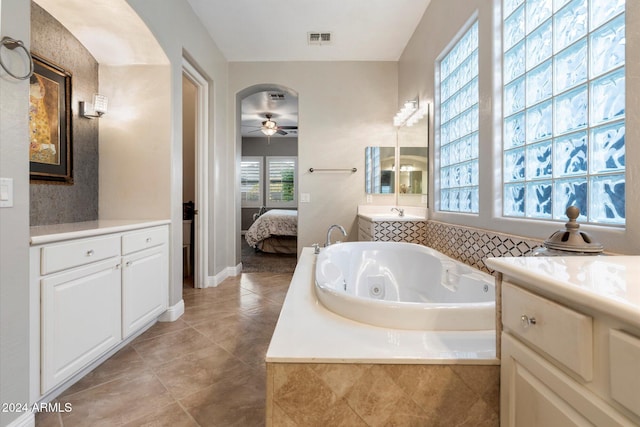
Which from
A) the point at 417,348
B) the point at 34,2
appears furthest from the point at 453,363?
the point at 34,2

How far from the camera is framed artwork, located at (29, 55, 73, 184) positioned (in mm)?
1823

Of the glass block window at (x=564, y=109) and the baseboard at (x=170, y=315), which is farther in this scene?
the baseboard at (x=170, y=315)

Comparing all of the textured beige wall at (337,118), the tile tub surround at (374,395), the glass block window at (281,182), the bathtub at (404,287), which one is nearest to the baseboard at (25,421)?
the tile tub surround at (374,395)

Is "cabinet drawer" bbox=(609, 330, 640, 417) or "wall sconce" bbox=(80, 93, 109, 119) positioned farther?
"wall sconce" bbox=(80, 93, 109, 119)

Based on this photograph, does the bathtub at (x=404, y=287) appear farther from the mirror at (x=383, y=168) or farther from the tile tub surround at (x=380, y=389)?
the mirror at (x=383, y=168)

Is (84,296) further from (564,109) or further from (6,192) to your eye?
(564,109)

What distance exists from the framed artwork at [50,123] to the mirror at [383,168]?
116 inches

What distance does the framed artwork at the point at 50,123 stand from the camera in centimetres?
182

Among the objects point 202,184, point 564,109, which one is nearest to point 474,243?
point 564,109

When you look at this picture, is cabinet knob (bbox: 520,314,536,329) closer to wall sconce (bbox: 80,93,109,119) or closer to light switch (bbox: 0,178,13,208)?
light switch (bbox: 0,178,13,208)

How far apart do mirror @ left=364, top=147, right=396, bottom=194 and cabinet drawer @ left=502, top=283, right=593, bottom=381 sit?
2952 millimetres

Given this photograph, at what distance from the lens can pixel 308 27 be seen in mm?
3129

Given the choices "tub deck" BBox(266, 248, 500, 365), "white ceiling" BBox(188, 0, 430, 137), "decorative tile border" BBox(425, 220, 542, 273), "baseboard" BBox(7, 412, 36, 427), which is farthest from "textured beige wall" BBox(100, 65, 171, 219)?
"decorative tile border" BBox(425, 220, 542, 273)

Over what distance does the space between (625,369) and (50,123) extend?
2.80m
